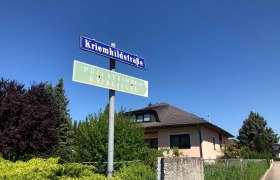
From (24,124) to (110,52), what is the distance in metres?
9.29

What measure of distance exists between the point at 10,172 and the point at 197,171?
9.71 ft

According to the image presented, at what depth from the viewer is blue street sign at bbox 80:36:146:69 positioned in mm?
6357

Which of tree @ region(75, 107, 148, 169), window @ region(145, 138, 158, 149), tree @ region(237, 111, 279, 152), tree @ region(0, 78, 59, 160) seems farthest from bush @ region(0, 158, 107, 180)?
tree @ region(237, 111, 279, 152)

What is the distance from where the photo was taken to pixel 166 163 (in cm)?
433

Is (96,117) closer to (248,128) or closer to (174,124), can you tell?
(174,124)

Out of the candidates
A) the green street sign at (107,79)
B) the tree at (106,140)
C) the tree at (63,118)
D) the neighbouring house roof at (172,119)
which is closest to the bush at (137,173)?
the green street sign at (107,79)

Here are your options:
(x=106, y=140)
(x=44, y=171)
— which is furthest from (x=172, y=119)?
(x=44, y=171)

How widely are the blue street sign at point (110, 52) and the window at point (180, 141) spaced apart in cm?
1987

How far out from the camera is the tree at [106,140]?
12070 mm

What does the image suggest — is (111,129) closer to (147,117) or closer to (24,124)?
(24,124)

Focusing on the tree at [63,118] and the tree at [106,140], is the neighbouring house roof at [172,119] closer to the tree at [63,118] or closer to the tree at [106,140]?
the tree at [63,118]

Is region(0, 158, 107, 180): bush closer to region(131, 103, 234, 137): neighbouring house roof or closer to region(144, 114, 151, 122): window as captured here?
region(131, 103, 234, 137): neighbouring house roof

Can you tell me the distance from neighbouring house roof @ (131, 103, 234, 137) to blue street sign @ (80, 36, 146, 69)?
60.7 ft

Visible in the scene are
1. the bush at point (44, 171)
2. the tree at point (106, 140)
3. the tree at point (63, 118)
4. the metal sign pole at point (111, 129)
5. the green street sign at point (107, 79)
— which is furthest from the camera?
the tree at point (63, 118)
